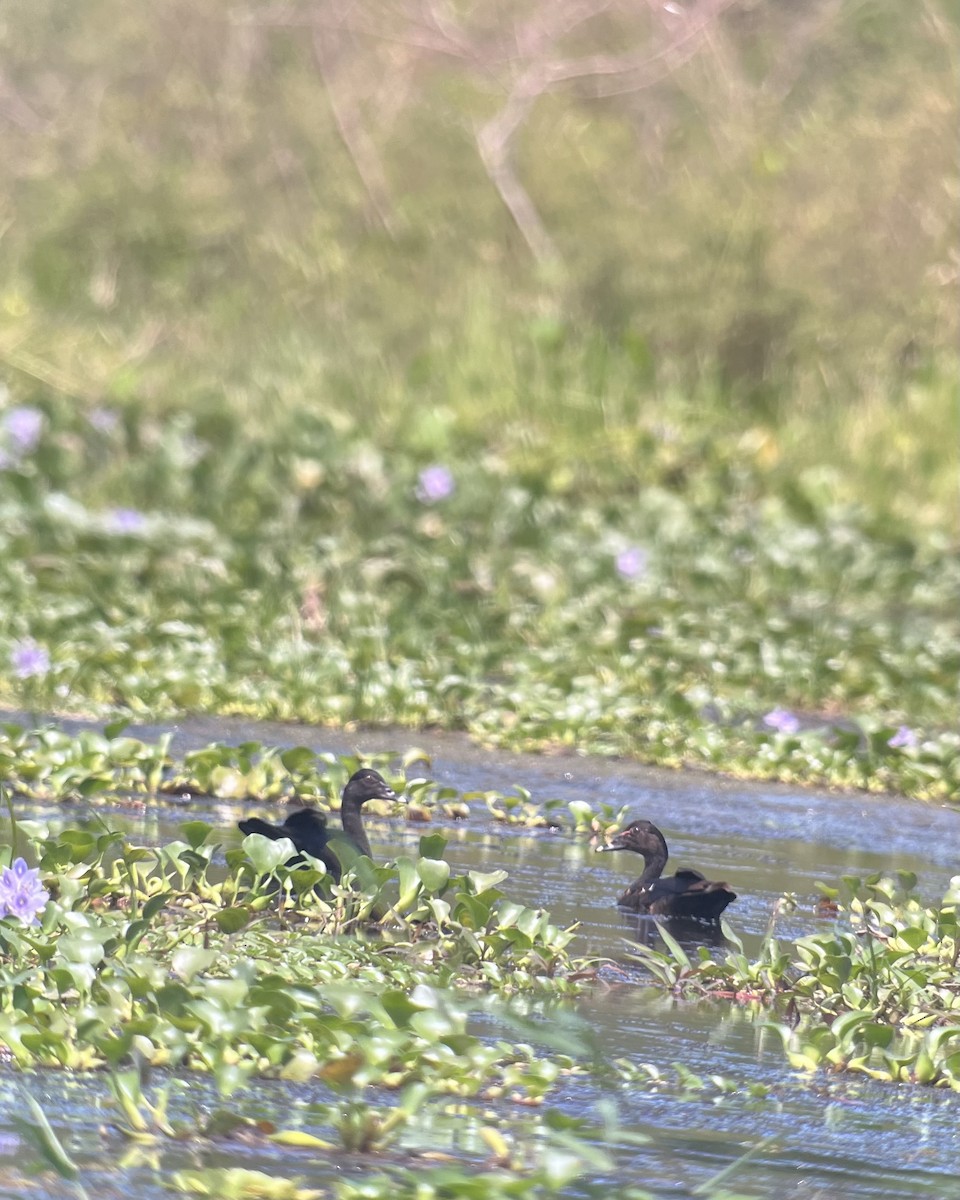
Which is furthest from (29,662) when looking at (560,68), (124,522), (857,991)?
(560,68)

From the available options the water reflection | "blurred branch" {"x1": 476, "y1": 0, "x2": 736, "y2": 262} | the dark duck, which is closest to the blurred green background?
"blurred branch" {"x1": 476, "y1": 0, "x2": 736, "y2": 262}

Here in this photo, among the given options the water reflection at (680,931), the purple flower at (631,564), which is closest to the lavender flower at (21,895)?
the water reflection at (680,931)

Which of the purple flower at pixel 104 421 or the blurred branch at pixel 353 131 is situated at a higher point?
the blurred branch at pixel 353 131

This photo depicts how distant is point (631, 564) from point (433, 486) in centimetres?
105

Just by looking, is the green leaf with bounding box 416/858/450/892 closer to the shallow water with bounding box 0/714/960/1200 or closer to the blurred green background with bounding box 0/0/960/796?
the shallow water with bounding box 0/714/960/1200

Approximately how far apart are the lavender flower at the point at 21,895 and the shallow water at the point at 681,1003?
655 millimetres

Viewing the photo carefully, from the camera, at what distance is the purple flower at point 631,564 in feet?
33.2

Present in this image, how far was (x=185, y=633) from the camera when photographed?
8.33 m

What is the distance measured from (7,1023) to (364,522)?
7106 millimetres

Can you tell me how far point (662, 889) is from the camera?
17.7ft

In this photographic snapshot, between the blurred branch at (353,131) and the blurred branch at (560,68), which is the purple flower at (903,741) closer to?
the blurred branch at (560,68)

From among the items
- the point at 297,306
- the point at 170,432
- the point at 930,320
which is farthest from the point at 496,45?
the point at 170,432

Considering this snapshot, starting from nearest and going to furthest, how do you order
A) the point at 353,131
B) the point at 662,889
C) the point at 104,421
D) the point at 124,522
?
the point at 662,889
the point at 124,522
the point at 104,421
the point at 353,131

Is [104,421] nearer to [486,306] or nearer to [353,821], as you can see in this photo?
[486,306]
